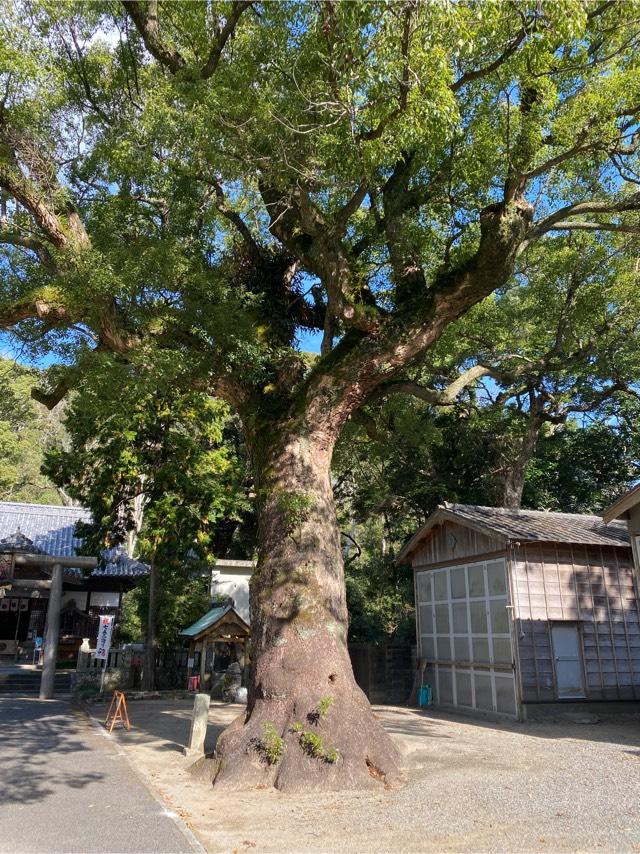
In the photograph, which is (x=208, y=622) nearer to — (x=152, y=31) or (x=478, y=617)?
(x=478, y=617)

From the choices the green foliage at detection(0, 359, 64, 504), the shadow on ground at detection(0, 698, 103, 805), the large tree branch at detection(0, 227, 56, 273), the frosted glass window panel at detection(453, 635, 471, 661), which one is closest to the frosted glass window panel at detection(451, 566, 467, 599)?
the frosted glass window panel at detection(453, 635, 471, 661)

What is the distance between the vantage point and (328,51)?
7.73m

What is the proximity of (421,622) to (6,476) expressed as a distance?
20.2 metres

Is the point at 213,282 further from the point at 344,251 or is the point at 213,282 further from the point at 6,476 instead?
the point at 6,476

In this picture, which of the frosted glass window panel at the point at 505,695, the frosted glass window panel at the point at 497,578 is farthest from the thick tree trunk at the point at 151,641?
the frosted glass window panel at the point at 505,695

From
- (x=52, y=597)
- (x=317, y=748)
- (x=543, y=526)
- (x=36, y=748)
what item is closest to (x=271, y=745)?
(x=317, y=748)

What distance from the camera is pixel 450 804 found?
6.20 metres

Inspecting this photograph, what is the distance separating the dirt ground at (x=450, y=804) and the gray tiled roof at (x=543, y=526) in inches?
177

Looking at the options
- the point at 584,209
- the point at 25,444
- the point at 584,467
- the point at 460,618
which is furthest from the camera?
the point at 25,444

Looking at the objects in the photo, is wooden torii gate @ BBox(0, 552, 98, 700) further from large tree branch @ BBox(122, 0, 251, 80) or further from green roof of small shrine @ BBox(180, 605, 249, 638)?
large tree branch @ BBox(122, 0, 251, 80)

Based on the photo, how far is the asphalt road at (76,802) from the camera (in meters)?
5.05

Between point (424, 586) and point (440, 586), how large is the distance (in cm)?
82

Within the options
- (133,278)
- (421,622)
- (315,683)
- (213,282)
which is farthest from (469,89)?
(421,622)

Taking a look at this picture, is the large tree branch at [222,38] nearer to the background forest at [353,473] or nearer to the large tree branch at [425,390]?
the large tree branch at [425,390]
